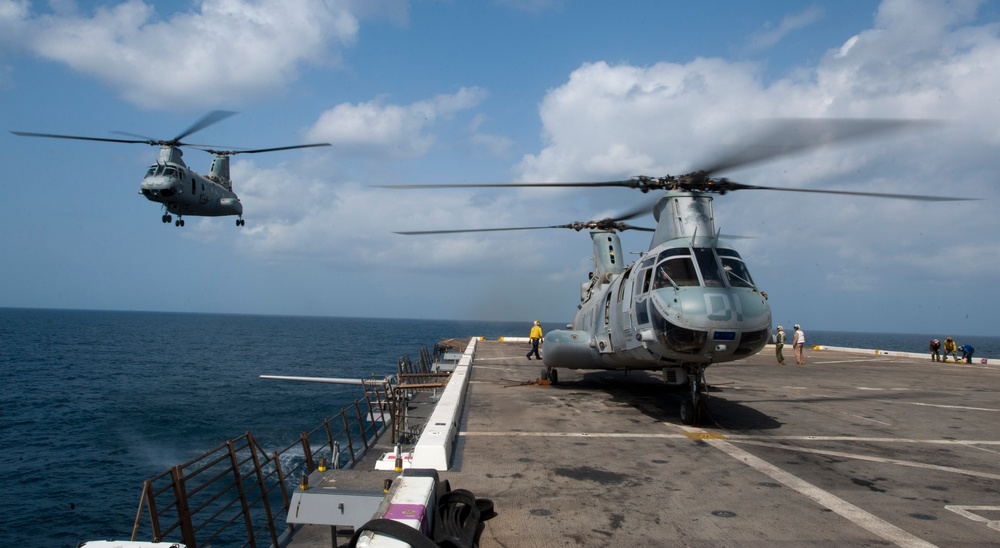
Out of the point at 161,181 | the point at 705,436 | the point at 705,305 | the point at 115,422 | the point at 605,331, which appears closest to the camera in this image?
the point at 705,305

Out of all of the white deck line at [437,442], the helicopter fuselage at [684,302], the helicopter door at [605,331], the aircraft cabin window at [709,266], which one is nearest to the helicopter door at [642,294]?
the helicopter fuselage at [684,302]

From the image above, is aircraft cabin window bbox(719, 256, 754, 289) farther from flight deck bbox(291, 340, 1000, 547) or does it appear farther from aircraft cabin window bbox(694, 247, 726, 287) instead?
flight deck bbox(291, 340, 1000, 547)

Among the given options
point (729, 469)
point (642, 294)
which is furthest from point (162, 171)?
point (729, 469)

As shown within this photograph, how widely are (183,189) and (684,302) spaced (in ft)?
74.0

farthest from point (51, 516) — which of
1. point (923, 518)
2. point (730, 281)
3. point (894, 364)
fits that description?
point (894, 364)

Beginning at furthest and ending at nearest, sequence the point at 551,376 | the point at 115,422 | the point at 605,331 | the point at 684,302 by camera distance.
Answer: the point at 115,422 → the point at 551,376 → the point at 605,331 → the point at 684,302

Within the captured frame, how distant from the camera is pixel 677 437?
34.6ft

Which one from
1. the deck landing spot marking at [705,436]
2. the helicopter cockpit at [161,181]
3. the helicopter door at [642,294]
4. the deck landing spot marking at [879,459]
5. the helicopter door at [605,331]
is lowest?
the deck landing spot marking at [879,459]

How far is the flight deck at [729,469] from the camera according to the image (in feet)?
19.6

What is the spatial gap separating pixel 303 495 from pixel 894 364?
32.7 metres

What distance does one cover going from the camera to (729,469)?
8359 millimetres

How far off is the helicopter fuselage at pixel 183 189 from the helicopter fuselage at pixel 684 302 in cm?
1939

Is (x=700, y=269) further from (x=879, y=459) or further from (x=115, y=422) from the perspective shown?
(x=115, y=422)

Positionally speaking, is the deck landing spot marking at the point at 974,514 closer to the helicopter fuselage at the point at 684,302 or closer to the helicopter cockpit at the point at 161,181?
the helicopter fuselage at the point at 684,302
